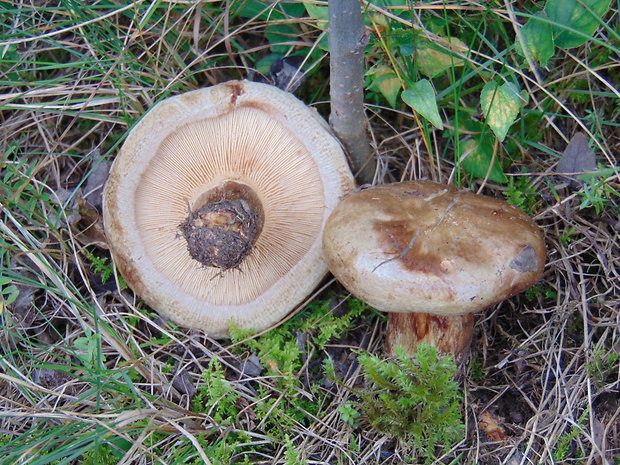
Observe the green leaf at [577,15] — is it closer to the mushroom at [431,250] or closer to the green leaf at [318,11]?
the mushroom at [431,250]

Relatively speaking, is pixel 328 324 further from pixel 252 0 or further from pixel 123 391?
pixel 252 0

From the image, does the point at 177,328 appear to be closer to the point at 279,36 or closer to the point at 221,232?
the point at 221,232

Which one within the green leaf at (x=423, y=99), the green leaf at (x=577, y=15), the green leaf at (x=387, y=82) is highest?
the green leaf at (x=577, y=15)

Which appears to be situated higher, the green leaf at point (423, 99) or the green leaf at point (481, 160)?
the green leaf at point (423, 99)

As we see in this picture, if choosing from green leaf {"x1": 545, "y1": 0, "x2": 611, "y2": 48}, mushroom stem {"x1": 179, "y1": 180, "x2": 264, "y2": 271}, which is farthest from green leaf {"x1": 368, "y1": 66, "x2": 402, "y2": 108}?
mushroom stem {"x1": 179, "y1": 180, "x2": 264, "y2": 271}

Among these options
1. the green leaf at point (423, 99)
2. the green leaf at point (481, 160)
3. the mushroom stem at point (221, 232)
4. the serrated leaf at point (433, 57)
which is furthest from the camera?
the green leaf at point (481, 160)

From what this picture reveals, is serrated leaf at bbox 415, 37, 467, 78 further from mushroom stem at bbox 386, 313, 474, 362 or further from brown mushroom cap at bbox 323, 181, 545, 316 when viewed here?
mushroom stem at bbox 386, 313, 474, 362

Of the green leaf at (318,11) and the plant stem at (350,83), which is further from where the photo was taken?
the green leaf at (318,11)

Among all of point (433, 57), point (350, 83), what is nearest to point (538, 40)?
point (433, 57)

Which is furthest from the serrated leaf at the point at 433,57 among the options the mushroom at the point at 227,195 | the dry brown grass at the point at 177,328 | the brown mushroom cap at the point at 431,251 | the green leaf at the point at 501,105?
the brown mushroom cap at the point at 431,251
